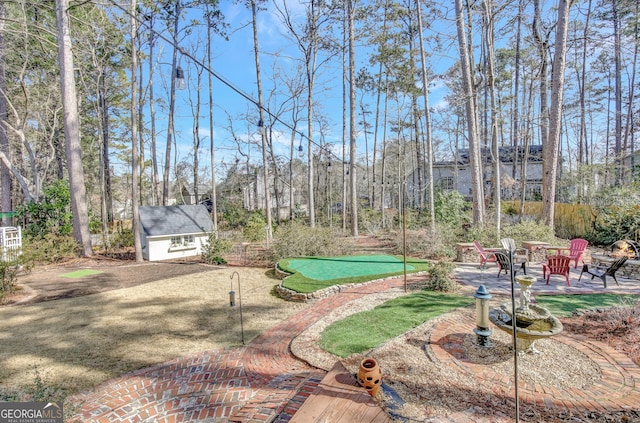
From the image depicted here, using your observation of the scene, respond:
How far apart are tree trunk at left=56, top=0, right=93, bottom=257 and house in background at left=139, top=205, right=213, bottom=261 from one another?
2.21 meters

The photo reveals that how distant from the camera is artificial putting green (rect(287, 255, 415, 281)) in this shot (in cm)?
838

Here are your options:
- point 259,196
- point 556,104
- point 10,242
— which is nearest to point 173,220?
point 10,242

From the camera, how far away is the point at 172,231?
1403 cm

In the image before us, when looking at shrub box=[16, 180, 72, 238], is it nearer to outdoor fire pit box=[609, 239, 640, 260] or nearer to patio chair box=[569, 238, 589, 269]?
patio chair box=[569, 238, 589, 269]

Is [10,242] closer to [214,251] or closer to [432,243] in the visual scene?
[214,251]

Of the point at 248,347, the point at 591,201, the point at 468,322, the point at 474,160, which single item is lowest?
the point at 248,347

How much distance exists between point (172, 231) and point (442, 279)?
12.4m

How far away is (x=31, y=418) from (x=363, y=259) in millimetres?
8854

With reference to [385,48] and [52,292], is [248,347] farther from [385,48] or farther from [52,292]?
[385,48]

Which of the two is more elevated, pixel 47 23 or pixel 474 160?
pixel 47 23

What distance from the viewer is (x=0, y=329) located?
545 cm

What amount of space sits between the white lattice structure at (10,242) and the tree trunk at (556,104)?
18155 millimetres

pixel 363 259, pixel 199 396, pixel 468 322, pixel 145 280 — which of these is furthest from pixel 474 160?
pixel 145 280

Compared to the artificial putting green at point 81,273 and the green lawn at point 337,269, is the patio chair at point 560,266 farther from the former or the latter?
the artificial putting green at point 81,273
